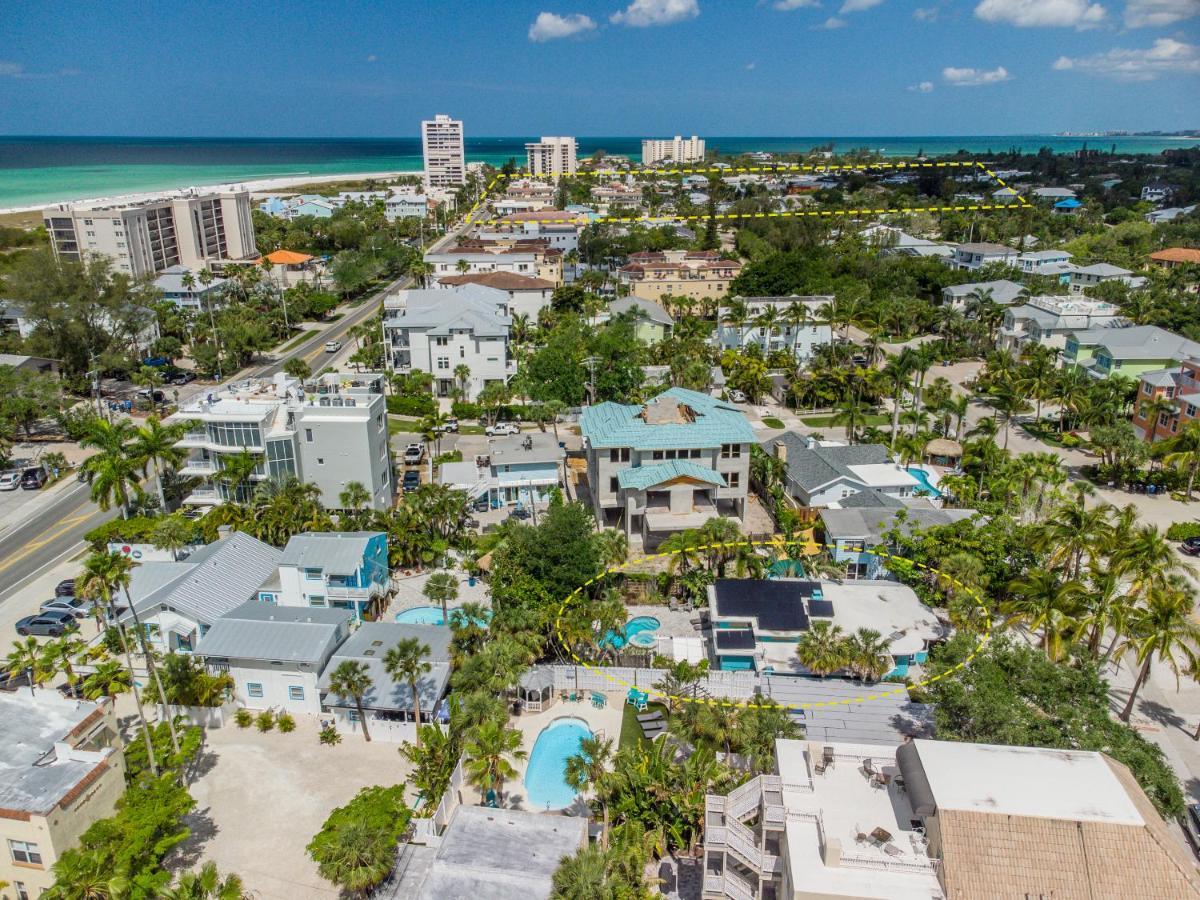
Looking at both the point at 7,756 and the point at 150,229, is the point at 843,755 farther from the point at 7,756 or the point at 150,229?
the point at 150,229

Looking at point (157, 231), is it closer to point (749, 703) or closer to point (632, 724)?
point (632, 724)

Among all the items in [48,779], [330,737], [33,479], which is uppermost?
[48,779]

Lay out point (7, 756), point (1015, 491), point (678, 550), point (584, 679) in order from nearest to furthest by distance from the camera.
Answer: point (7, 756) < point (584, 679) < point (678, 550) < point (1015, 491)

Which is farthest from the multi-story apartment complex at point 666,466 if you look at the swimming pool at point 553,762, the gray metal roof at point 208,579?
the gray metal roof at point 208,579

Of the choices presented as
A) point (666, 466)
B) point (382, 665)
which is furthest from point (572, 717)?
point (666, 466)

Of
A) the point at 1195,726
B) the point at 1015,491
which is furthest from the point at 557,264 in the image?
the point at 1195,726
